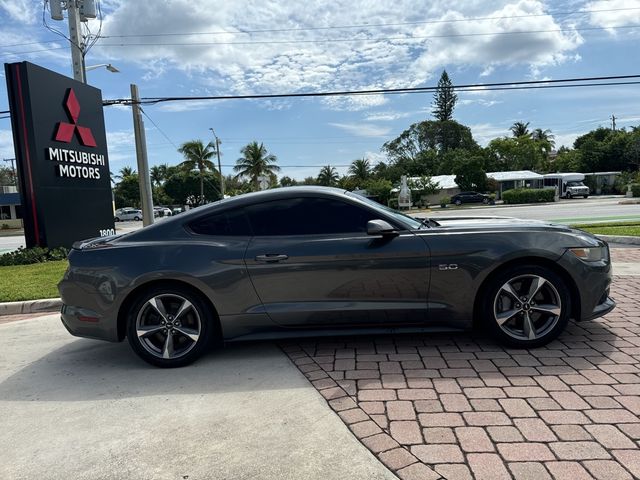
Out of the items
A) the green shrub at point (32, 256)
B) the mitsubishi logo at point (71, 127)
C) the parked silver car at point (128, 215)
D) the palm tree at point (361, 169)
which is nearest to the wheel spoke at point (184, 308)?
the green shrub at point (32, 256)

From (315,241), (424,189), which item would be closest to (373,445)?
(315,241)

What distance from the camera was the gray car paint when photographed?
3.82 meters

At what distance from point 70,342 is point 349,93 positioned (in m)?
11.6

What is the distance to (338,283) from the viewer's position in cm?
384

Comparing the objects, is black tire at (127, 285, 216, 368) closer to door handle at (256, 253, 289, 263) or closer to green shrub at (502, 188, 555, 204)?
door handle at (256, 253, 289, 263)

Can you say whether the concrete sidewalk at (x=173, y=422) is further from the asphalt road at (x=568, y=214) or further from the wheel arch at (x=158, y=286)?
the asphalt road at (x=568, y=214)

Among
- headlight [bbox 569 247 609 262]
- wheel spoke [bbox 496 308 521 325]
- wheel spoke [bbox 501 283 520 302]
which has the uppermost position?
headlight [bbox 569 247 609 262]

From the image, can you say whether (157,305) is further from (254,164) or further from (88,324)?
(254,164)

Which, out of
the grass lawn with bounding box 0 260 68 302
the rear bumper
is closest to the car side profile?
the grass lawn with bounding box 0 260 68 302

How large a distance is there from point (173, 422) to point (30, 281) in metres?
6.77

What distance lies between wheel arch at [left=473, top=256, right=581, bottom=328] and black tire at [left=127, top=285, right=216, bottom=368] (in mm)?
2298

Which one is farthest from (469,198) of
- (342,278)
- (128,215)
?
(342,278)

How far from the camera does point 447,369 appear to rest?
3572 mm

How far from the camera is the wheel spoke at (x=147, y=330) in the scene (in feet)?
12.8
